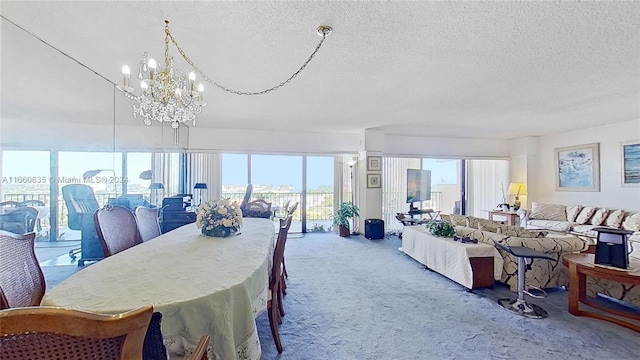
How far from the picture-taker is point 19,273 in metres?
1.37

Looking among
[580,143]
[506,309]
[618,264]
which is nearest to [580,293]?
[618,264]

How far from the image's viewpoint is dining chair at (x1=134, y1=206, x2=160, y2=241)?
264cm

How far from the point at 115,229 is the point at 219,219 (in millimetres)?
760

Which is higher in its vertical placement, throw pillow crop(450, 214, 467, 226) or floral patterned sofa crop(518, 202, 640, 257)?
throw pillow crop(450, 214, 467, 226)

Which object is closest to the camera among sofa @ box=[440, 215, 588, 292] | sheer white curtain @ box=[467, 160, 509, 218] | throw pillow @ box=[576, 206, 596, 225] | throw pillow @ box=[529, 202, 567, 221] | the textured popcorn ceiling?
the textured popcorn ceiling

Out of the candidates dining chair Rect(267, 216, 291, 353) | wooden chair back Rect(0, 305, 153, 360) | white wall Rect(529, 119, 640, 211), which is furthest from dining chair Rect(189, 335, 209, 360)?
white wall Rect(529, 119, 640, 211)

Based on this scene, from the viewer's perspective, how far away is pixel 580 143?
6152 mm

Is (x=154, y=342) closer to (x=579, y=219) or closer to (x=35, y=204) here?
(x=35, y=204)

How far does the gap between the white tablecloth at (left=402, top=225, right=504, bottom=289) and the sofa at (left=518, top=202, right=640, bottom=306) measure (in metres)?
0.93

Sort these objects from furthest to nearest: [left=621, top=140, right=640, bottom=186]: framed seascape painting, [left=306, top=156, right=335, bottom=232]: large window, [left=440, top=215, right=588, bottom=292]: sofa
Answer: [left=306, top=156, right=335, bottom=232]: large window, [left=621, top=140, right=640, bottom=186]: framed seascape painting, [left=440, top=215, right=588, bottom=292]: sofa

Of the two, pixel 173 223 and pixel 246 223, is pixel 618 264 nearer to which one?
pixel 246 223

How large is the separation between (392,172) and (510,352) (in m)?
5.45

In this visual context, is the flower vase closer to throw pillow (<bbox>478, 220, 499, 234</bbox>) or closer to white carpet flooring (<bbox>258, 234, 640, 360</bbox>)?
white carpet flooring (<bbox>258, 234, 640, 360</bbox>)

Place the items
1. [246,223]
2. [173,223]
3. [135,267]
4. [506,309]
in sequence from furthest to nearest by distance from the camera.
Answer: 1. [173,223]
2. [246,223]
3. [506,309]
4. [135,267]
